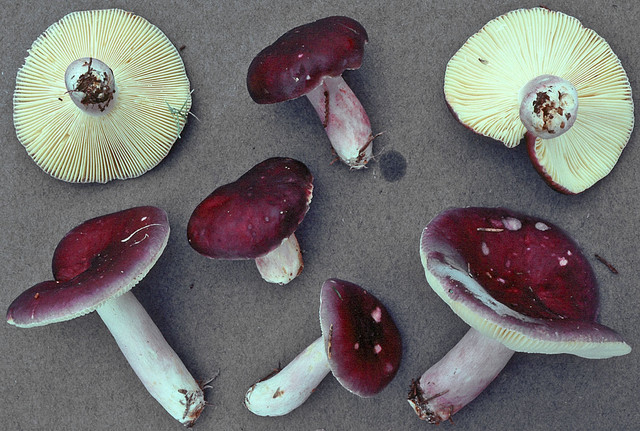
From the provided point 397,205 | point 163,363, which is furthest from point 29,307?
Result: point 397,205

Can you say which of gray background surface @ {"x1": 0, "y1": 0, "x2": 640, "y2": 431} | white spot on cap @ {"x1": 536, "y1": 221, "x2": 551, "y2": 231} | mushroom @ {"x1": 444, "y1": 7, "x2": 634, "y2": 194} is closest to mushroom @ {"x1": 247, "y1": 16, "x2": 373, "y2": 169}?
gray background surface @ {"x1": 0, "y1": 0, "x2": 640, "y2": 431}

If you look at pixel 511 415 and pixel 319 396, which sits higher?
pixel 319 396

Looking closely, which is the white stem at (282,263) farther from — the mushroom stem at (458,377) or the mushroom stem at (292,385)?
the mushroom stem at (458,377)

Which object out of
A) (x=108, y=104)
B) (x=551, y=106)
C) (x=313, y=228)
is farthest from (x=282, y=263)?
(x=551, y=106)

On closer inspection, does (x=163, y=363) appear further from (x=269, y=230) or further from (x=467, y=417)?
(x=467, y=417)

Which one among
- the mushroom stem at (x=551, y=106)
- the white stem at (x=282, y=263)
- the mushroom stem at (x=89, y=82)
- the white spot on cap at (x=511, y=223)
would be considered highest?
the mushroom stem at (x=89, y=82)

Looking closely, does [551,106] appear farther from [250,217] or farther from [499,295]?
[250,217]

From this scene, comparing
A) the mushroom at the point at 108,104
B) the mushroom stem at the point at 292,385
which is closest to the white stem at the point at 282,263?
the mushroom stem at the point at 292,385

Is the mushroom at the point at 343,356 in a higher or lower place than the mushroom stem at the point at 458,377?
higher
